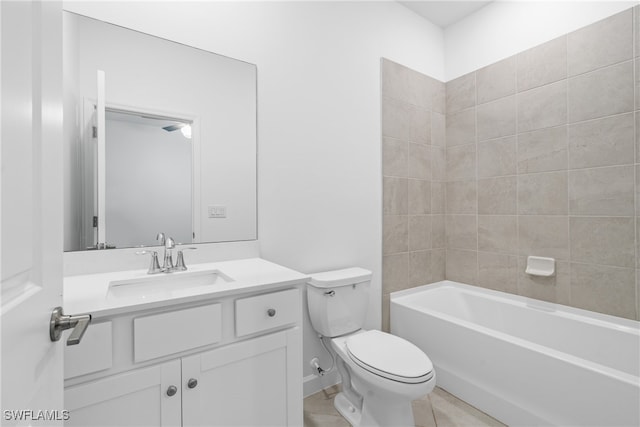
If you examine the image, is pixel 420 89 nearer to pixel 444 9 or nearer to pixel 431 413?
pixel 444 9

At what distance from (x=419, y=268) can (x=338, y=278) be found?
98 centimetres

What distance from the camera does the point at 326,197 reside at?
1.97 metres

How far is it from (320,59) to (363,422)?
2.08 meters

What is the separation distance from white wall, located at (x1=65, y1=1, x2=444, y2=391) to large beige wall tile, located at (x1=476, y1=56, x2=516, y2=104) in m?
0.60

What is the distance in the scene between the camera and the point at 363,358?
4.81 ft

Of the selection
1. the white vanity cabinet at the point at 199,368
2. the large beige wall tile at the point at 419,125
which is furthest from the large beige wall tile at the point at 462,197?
the white vanity cabinet at the point at 199,368

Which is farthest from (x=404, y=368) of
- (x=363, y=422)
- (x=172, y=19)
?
(x=172, y=19)

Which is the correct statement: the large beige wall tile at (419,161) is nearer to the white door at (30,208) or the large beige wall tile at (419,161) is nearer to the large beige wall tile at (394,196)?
the large beige wall tile at (394,196)

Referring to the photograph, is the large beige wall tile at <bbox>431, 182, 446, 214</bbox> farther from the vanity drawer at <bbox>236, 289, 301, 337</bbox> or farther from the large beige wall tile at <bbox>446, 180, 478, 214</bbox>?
the vanity drawer at <bbox>236, 289, 301, 337</bbox>

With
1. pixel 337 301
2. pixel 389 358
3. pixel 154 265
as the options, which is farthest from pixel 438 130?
pixel 154 265

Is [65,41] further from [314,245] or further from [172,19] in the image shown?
[314,245]

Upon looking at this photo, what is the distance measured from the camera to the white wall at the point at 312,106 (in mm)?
1590

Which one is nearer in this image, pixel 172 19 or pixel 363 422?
pixel 172 19

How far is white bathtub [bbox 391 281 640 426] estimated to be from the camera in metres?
1.33
